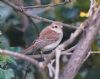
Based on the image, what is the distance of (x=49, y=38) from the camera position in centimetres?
358

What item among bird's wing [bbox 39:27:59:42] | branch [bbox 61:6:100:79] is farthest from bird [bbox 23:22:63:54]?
branch [bbox 61:6:100:79]

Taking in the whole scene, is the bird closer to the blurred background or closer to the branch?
the blurred background

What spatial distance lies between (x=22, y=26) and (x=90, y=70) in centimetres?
73

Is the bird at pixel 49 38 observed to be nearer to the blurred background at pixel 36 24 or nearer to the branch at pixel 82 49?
the blurred background at pixel 36 24

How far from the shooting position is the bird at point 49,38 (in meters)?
3.30

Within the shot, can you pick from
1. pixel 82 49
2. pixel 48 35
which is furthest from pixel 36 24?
pixel 82 49

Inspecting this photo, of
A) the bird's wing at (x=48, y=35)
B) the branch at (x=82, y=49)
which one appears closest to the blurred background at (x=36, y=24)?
the bird's wing at (x=48, y=35)

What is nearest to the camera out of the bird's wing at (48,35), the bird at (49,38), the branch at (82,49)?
the branch at (82,49)

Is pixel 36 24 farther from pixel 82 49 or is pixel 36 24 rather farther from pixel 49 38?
pixel 82 49

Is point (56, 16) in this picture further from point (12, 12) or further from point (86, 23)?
point (86, 23)

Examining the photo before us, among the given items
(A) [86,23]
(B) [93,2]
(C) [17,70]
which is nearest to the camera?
(A) [86,23]

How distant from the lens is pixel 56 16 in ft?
12.3

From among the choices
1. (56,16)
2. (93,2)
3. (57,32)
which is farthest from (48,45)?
(93,2)

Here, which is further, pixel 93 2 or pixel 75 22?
pixel 75 22
